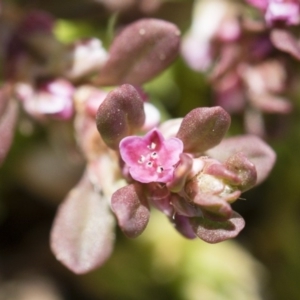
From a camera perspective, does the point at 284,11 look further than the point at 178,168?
Yes

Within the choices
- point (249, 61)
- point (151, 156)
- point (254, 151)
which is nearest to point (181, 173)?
point (151, 156)

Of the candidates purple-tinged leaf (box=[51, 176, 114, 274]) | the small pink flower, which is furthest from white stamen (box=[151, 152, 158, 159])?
purple-tinged leaf (box=[51, 176, 114, 274])

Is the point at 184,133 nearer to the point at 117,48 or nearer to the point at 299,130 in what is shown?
the point at 117,48

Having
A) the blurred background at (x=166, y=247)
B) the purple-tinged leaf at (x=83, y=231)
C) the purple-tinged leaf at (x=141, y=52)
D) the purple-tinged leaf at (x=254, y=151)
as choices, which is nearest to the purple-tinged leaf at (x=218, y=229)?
the purple-tinged leaf at (x=254, y=151)

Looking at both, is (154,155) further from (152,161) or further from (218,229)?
(218,229)

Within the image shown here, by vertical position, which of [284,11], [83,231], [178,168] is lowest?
[83,231]

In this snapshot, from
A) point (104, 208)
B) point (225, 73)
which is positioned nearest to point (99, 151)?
point (104, 208)
